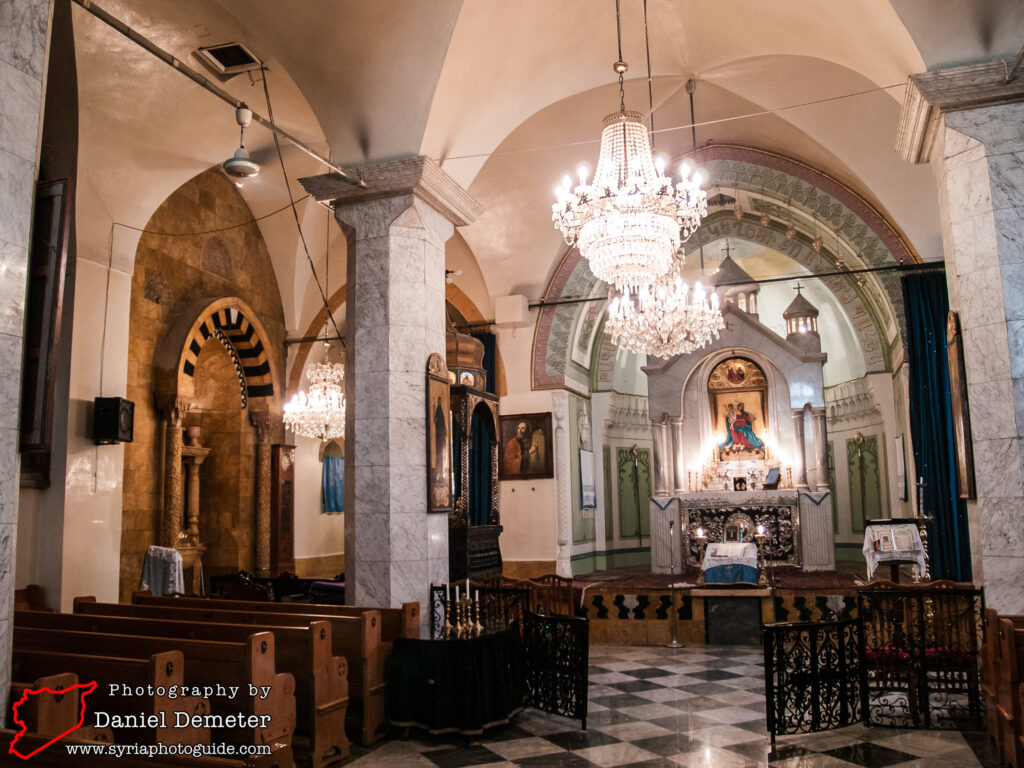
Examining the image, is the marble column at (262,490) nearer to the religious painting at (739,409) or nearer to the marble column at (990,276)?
the religious painting at (739,409)

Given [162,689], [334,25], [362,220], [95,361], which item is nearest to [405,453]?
[362,220]

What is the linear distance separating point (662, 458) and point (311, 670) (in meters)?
9.00

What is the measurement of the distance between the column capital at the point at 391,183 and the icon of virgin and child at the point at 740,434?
310 inches

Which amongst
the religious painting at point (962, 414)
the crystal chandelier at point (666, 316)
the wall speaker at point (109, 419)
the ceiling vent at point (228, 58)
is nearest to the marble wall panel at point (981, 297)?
the religious painting at point (962, 414)

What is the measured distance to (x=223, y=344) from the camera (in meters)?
11.0

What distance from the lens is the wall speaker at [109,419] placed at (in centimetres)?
743

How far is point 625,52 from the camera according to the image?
7758mm

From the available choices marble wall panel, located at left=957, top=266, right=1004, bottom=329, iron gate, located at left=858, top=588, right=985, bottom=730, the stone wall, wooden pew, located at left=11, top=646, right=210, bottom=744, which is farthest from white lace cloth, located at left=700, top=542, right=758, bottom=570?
wooden pew, located at left=11, top=646, right=210, bottom=744

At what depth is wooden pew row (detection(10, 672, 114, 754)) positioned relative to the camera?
2670mm

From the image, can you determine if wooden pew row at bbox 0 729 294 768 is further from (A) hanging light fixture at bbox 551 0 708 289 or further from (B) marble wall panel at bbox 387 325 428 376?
(A) hanging light fixture at bbox 551 0 708 289

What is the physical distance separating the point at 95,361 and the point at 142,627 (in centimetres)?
380

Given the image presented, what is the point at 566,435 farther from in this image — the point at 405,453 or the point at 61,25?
the point at 61,25

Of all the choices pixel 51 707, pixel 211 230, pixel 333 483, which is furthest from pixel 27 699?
pixel 333 483

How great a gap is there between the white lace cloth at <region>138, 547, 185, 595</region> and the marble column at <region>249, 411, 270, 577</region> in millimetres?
2252
